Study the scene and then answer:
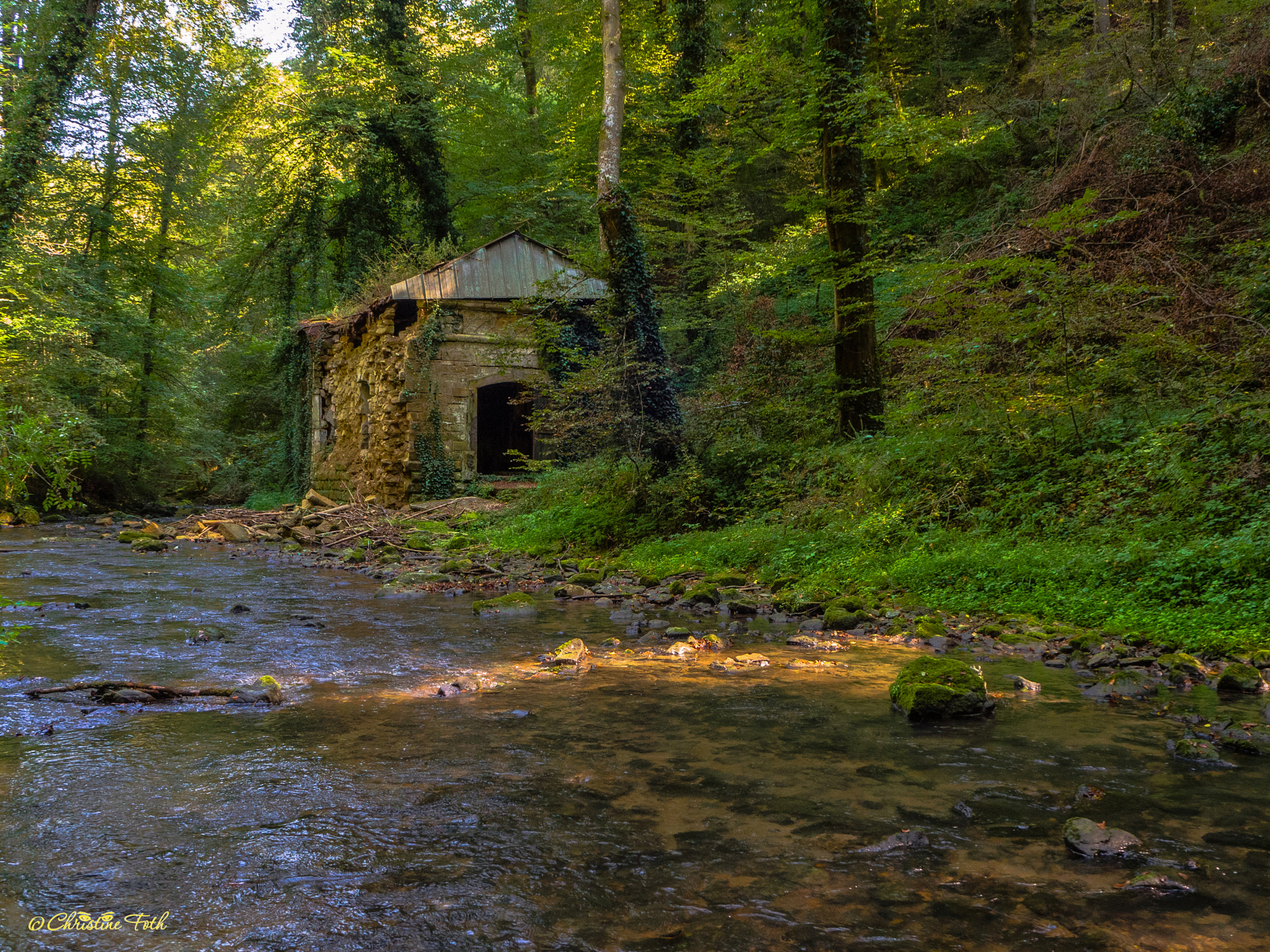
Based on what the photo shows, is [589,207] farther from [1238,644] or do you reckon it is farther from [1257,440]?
[1238,644]

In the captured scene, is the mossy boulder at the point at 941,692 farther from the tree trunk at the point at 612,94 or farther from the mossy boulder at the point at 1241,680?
the tree trunk at the point at 612,94

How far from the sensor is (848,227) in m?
9.79

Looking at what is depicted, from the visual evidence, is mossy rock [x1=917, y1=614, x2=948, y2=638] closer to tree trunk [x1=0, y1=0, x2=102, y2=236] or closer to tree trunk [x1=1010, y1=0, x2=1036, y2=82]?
tree trunk [x1=1010, y1=0, x2=1036, y2=82]

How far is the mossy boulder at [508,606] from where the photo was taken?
22.7ft

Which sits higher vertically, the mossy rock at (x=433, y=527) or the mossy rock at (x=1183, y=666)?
the mossy rock at (x=433, y=527)

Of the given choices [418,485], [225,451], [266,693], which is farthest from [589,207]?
[266,693]

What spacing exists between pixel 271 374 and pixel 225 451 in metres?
3.10

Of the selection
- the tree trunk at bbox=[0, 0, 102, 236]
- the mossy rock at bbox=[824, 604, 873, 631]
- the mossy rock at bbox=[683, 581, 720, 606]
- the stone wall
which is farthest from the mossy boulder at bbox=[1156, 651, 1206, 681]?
the tree trunk at bbox=[0, 0, 102, 236]

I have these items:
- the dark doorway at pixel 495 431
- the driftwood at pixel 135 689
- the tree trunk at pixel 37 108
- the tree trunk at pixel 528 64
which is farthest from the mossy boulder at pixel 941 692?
the tree trunk at pixel 528 64

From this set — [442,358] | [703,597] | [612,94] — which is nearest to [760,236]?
→ [612,94]

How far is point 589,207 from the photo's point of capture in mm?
20625
